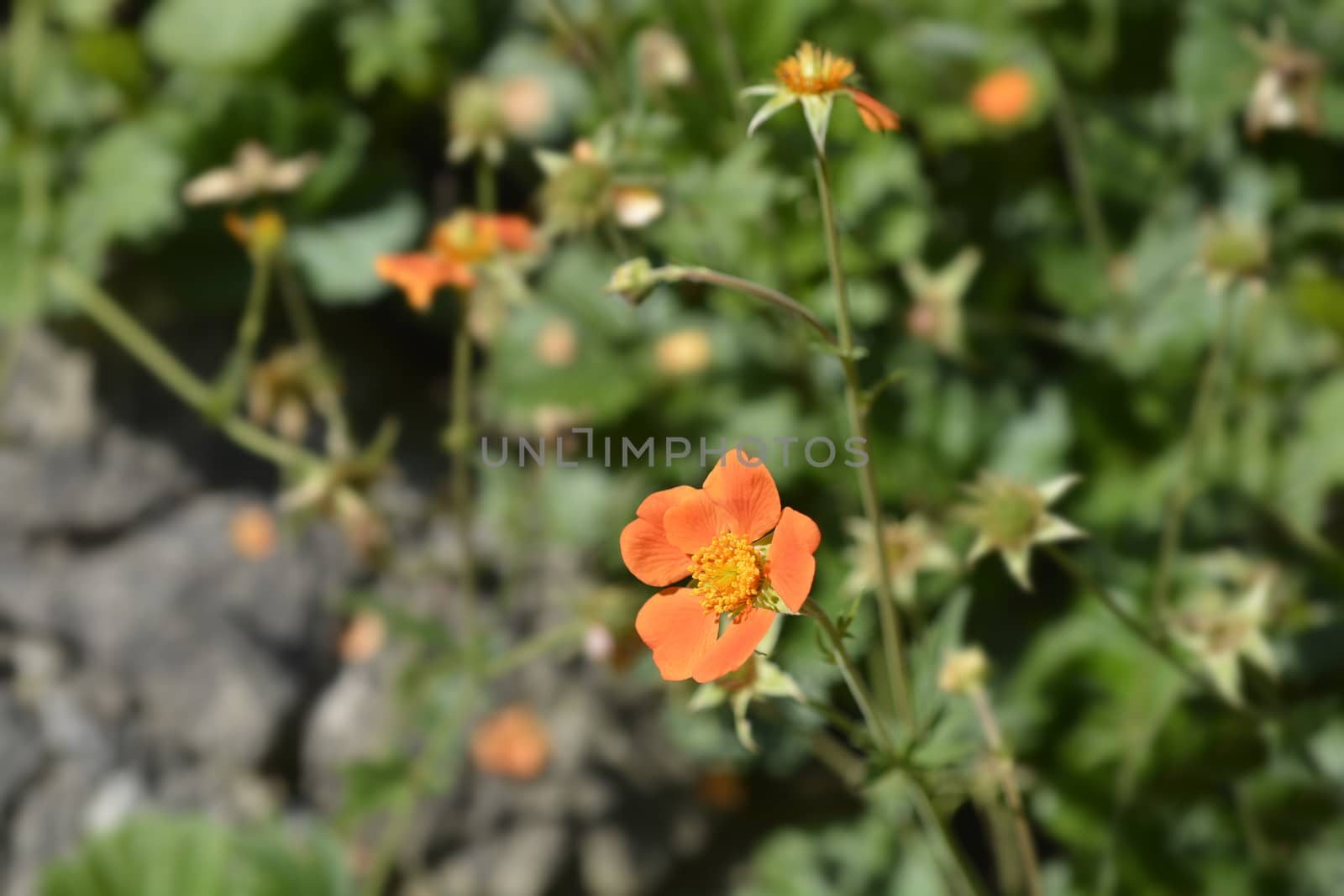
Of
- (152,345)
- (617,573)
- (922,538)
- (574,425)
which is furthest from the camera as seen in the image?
(617,573)

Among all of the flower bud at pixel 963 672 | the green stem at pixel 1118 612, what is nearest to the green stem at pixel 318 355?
the flower bud at pixel 963 672

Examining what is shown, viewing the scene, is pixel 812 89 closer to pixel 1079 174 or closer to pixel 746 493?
pixel 746 493

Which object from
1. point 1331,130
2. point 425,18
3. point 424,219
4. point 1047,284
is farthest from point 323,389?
point 1331,130

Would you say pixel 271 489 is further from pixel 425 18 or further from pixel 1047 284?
pixel 1047 284

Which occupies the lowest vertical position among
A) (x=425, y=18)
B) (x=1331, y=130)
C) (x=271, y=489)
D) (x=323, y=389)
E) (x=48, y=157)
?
(x=271, y=489)

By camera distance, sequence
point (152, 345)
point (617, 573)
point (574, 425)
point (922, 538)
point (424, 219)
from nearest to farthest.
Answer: point (922, 538), point (152, 345), point (574, 425), point (617, 573), point (424, 219)

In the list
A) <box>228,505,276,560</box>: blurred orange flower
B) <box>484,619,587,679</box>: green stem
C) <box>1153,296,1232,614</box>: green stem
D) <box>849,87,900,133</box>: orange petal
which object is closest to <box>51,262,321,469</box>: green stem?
<box>228,505,276,560</box>: blurred orange flower

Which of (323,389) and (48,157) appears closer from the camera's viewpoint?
(323,389)
